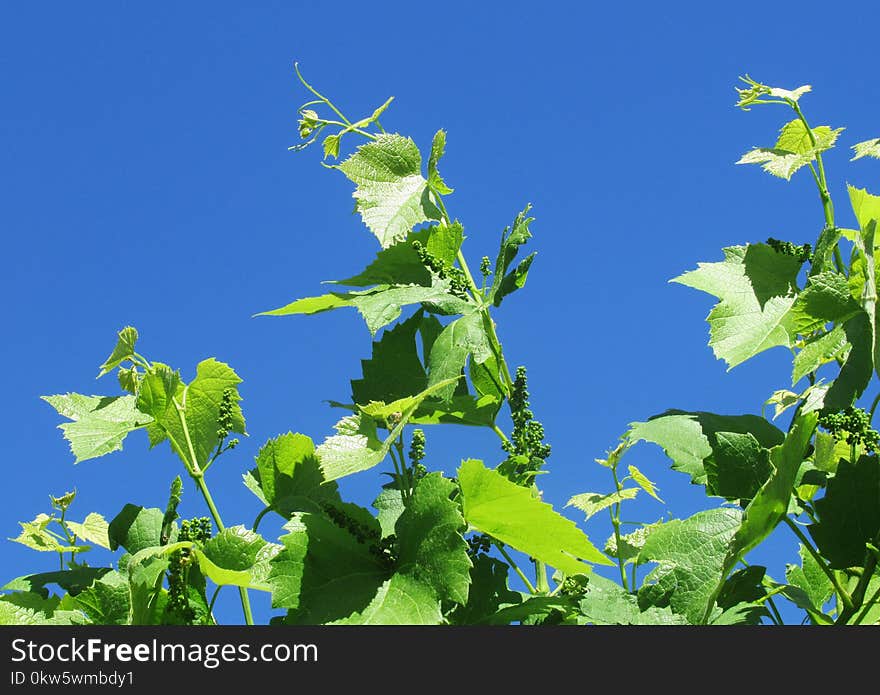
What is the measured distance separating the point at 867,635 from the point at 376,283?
1.47m

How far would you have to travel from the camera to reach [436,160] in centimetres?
262

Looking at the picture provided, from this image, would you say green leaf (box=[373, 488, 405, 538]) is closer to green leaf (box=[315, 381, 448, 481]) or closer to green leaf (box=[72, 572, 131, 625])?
green leaf (box=[315, 381, 448, 481])

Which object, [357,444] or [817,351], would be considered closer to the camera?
[357,444]

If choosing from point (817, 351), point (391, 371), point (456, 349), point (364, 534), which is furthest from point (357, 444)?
point (817, 351)

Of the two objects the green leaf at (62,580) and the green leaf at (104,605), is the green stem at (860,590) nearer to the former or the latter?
the green leaf at (104,605)

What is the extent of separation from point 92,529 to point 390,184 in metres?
1.47

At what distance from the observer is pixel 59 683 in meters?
1.82

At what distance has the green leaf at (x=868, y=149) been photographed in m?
2.44

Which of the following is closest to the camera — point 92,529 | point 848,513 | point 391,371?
point 848,513

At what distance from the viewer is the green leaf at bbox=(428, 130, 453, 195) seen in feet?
8.61

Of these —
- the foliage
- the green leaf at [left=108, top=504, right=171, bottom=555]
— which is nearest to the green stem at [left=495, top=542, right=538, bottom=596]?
the foliage

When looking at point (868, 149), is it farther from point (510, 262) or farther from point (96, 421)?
point (96, 421)

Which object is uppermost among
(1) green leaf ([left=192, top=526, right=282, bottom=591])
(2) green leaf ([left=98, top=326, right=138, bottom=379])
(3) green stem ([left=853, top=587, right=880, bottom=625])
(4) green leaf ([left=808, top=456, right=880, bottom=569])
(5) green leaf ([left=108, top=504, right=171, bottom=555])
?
(2) green leaf ([left=98, top=326, right=138, bottom=379])

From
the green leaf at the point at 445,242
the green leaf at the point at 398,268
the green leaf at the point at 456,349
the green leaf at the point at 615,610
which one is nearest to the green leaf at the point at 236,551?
the green leaf at the point at 456,349
